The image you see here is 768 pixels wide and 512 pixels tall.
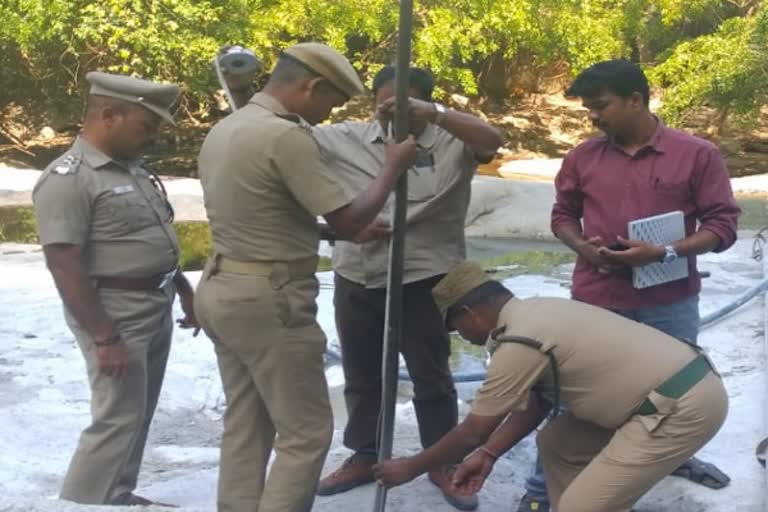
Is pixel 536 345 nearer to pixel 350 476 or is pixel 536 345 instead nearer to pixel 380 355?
pixel 380 355

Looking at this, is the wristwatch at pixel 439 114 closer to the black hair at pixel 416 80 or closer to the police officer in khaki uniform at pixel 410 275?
the police officer in khaki uniform at pixel 410 275

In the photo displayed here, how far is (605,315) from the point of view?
301cm

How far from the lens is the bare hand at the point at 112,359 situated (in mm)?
3445

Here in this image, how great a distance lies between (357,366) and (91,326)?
97 centimetres

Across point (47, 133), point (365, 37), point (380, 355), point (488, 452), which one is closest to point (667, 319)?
point (488, 452)

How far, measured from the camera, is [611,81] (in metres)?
3.43

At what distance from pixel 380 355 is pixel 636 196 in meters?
1.05

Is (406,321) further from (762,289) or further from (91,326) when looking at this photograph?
(762,289)

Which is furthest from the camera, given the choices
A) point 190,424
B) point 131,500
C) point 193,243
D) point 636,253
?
point 193,243

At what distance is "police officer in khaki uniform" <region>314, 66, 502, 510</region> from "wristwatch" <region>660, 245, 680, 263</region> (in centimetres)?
63

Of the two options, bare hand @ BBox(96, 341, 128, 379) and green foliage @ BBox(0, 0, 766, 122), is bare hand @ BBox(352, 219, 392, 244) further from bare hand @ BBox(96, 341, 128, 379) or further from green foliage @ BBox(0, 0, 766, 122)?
green foliage @ BBox(0, 0, 766, 122)

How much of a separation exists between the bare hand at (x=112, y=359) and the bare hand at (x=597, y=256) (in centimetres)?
152

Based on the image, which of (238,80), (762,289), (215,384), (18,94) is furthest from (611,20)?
(238,80)

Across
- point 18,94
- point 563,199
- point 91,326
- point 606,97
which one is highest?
point 606,97
